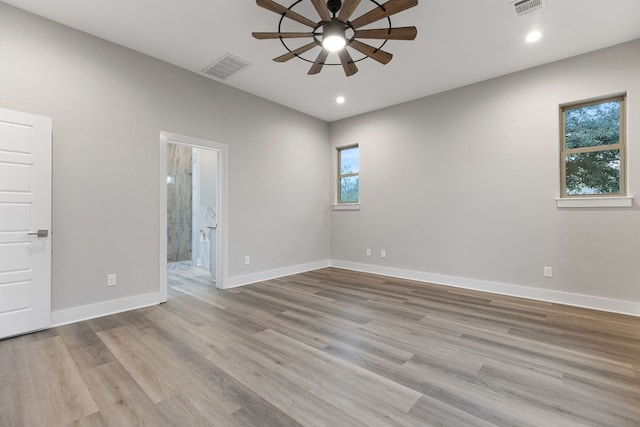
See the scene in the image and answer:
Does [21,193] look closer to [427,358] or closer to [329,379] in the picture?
[329,379]

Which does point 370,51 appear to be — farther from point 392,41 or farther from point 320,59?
point 392,41

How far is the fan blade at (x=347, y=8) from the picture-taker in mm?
2098

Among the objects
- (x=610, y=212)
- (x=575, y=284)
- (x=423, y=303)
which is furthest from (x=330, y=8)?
(x=575, y=284)

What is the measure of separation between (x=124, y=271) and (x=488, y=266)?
4.80 meters

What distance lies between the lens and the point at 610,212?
10.8 feet

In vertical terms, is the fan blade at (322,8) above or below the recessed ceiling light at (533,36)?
below

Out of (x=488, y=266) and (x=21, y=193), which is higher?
(x=21, y=193)

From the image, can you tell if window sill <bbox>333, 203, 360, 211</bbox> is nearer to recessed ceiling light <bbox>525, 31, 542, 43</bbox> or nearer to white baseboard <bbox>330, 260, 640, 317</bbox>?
white baseboard <bbox>330, 260, 640, 317</bbox>

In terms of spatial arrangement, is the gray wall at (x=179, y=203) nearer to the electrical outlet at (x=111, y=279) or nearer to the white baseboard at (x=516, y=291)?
the electrical outlet at (x=111, y=279)

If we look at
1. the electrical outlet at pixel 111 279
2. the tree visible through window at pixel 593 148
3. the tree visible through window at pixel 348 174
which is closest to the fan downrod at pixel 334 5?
the tree visible through window at pixel 593 148

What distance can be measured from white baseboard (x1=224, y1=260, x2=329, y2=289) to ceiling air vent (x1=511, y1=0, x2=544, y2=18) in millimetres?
4575

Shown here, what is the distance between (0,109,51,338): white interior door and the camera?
8.46 feet

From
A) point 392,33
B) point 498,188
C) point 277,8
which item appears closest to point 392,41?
point 392,33

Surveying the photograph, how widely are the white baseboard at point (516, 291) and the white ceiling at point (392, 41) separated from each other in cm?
294
